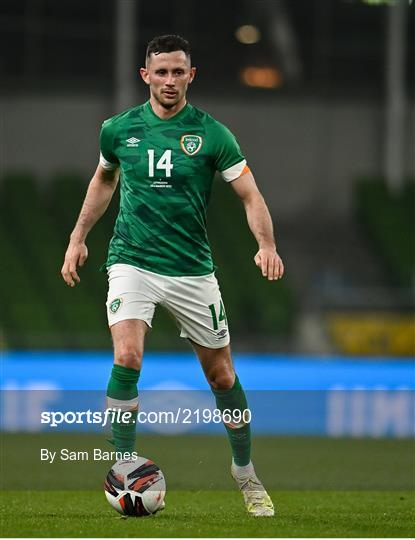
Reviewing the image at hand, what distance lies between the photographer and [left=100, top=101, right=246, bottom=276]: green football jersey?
20.0 feet

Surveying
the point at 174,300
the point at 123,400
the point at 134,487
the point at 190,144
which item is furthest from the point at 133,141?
the point at 134,487

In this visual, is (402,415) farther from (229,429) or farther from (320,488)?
(229,429)

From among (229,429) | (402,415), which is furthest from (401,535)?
(402,415)

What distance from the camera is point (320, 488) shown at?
8516mm

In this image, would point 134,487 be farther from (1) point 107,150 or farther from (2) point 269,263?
(1) point 107,150

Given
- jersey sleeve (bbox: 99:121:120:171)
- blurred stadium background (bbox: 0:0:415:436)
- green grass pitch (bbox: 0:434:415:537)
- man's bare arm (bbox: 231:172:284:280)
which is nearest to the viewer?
green grass pitch (bbox: 0:434:415:537)

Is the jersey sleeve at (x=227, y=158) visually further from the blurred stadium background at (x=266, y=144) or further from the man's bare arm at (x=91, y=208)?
the blurred stadium background at (x=266, y=144)

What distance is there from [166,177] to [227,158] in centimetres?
29

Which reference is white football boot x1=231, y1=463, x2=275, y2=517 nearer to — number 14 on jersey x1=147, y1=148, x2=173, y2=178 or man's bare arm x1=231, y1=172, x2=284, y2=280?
man's bare arm x1=231, y1=172, x2=284, y2=280

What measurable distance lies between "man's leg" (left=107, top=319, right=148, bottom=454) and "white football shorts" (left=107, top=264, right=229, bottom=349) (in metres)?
0.06

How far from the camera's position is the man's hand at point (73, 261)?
20.3ft

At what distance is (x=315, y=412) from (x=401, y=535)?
7014 millimetres

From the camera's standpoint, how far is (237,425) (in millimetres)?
6398

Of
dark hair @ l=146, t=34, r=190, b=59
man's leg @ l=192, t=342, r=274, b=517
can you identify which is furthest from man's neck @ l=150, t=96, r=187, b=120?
man's leg @ l=192, t=342, r=274, b=517
